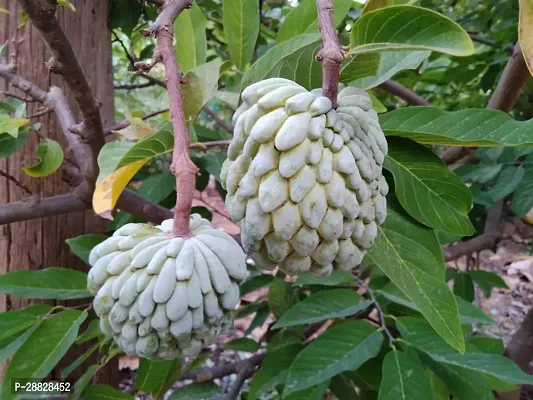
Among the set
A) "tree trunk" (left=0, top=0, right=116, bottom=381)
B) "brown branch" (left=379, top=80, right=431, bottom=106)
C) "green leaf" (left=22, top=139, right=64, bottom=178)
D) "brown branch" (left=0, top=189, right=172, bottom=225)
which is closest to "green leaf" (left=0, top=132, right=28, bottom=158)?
"green leaf" (left=22, top=139, right=64, bottom=178)

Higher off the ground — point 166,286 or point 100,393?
point 166,286

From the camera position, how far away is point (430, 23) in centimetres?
58

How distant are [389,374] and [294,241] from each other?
64cm

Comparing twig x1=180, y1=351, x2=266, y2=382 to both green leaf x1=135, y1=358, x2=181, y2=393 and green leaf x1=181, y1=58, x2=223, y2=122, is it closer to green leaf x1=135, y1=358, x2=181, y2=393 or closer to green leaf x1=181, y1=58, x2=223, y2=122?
green leaf x1=135, y1=358, x2=181, y2=393

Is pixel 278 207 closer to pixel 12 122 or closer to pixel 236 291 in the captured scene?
pixel 236 291

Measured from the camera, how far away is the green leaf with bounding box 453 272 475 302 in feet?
6.94

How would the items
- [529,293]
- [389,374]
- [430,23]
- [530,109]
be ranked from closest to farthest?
[430,23] → [389,374] → [530,109] → [529,293]

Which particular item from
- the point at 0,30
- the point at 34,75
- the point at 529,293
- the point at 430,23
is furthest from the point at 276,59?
Result: the point at 529,293

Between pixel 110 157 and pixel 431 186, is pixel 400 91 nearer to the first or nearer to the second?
pixel 431 186

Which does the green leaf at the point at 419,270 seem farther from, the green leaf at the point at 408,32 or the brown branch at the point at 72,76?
the brown branch at the point at 72,76

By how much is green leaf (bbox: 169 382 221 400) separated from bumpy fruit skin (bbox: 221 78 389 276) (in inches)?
42.5

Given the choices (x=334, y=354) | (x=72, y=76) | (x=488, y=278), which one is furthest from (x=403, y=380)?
(x=488, y=278)

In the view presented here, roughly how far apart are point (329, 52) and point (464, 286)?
1843 mm

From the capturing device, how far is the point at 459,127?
824 millimetres
